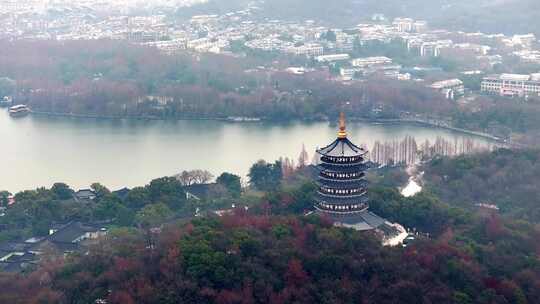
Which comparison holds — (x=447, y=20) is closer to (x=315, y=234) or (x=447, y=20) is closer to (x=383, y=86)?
(x=383, y=86)

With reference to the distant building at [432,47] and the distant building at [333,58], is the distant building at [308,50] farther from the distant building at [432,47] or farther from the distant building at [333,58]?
the distant building at [432,47]

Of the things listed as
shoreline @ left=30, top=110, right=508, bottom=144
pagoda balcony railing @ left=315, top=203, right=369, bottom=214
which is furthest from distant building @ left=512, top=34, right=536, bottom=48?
pagoda balcony railing @ left=315, top=203, right=369, bottom=214

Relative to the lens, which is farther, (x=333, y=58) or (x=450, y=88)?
(x=333, y=58)

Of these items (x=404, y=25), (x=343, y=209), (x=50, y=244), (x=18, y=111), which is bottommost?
(x=50, y=244)

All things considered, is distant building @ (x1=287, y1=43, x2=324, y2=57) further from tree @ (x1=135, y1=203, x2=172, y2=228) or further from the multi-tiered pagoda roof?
the multi-tiered pagoda roof

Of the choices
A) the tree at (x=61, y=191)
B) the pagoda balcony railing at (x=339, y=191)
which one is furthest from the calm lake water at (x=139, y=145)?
the pagoda balcony railing at (x=339, y=191)

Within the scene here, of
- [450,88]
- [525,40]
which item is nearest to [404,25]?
[525,40]

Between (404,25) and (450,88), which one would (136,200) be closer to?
(450,88)

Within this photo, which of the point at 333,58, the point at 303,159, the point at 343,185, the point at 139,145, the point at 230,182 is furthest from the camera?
the point at 333,58

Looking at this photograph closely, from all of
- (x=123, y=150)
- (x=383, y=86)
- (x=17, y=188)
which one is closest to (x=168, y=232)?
(x=17, y=188)
